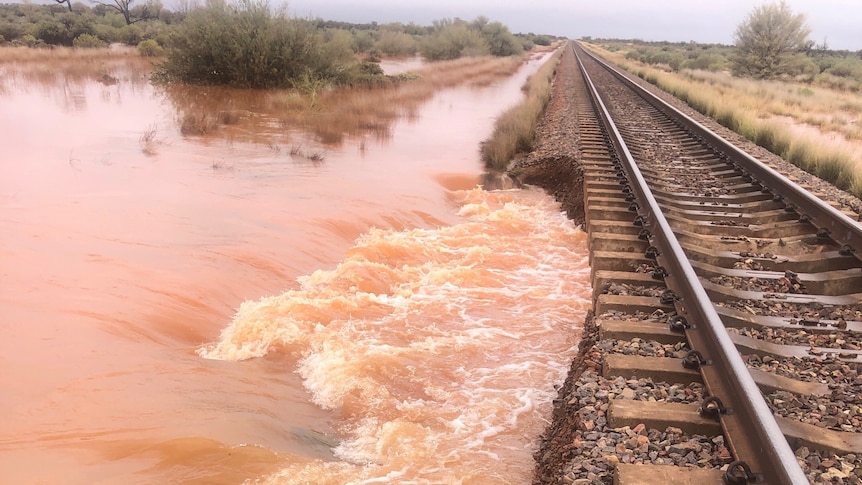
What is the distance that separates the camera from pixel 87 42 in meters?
37.6

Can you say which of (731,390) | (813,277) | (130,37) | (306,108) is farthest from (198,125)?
(130,37)

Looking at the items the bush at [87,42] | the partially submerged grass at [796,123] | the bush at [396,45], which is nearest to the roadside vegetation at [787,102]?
the partially submerged grass at [796,123]

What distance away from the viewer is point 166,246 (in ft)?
25.3

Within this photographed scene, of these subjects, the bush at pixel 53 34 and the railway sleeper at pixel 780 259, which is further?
the bush at pixel 53 34

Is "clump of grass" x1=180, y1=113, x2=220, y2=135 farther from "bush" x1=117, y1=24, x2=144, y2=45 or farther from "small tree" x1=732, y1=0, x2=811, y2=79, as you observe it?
"small tree" x1=732, y1=0, x2=811, y2=79

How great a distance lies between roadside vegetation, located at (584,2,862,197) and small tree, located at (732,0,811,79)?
0.20ft

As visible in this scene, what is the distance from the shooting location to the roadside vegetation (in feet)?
39.6

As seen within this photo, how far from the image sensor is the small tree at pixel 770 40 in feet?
137

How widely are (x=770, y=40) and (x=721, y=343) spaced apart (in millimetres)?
47556

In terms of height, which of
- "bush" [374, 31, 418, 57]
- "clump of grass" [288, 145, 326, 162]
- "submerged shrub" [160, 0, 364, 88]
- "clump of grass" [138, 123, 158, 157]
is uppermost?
"bush" [374, 31, 418, 57]

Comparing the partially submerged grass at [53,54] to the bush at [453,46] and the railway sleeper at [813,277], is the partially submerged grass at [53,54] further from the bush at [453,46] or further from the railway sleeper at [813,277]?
the railway sleeper at [813,277]

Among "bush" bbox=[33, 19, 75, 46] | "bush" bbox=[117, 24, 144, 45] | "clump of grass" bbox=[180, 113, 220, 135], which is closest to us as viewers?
"clump of grass" bbox=[180, 113, 220, 135]

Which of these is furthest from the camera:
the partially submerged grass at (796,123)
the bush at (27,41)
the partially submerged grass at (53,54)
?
the bush at (27,41)

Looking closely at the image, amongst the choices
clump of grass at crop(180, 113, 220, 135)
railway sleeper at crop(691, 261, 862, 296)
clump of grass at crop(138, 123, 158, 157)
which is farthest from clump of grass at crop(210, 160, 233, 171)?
railway sleeper at crop(691, 261, 862, 296)
